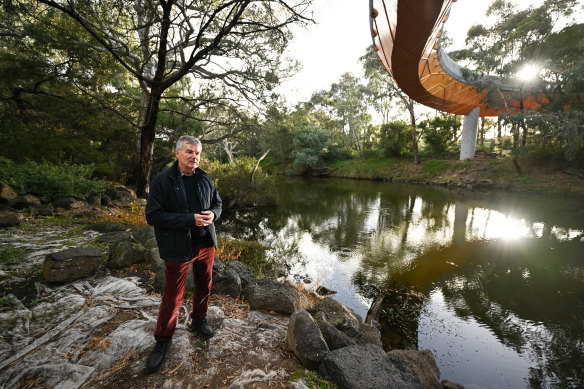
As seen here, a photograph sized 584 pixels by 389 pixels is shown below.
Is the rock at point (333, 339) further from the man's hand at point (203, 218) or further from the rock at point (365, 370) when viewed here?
the man's hand at point (203, 218)

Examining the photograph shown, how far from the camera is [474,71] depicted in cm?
1419

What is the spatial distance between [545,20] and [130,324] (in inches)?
1009

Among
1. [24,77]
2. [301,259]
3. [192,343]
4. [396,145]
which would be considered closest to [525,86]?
[396,145]

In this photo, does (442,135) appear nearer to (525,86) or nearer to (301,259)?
(525,86)

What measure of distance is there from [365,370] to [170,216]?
1876 millimetres

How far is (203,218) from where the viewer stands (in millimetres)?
1874

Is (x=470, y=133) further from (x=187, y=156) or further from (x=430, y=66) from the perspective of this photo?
(x=187, y=156)

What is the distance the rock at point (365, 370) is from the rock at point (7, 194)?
6.89 m

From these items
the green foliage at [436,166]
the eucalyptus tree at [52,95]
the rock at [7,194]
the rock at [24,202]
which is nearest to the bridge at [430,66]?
the green foliage at [436,166]

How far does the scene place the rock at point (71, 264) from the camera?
2.69 m

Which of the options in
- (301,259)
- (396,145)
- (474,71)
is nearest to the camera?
(301,259)

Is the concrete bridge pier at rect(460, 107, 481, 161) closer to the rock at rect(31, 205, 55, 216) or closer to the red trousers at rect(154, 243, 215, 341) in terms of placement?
the red trousers at rect(154, 243, 215, 341)

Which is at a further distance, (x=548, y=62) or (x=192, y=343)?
(x=548, y=62)

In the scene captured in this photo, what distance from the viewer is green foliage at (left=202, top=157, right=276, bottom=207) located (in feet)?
37.8
